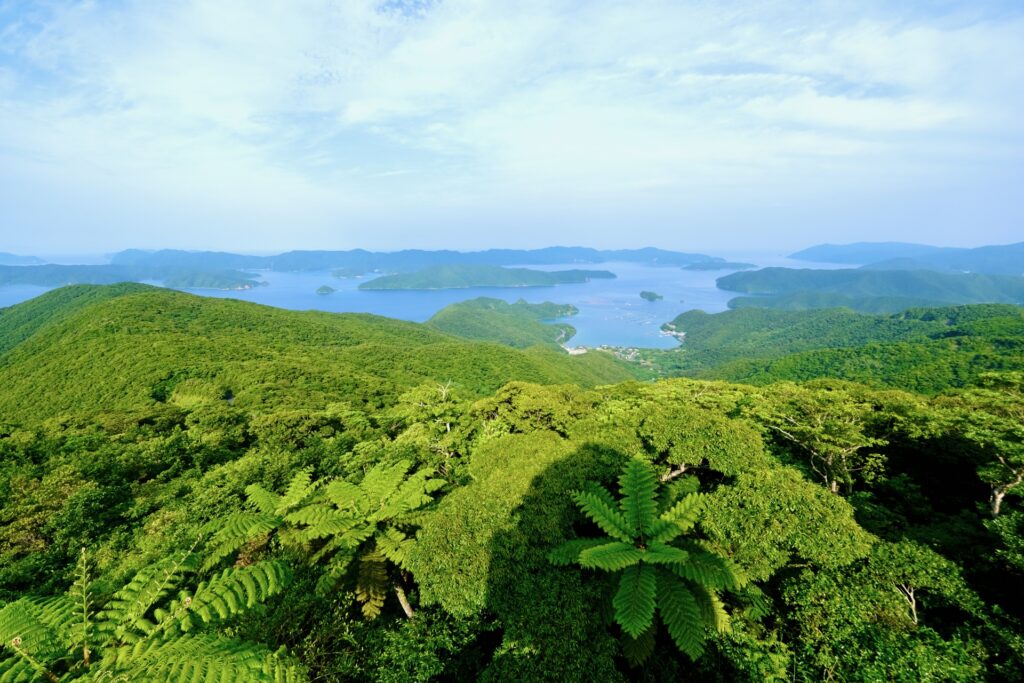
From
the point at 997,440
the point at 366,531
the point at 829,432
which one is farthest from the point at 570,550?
the point at 997,440

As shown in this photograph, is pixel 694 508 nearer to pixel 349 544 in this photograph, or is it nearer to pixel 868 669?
pixel 868 669

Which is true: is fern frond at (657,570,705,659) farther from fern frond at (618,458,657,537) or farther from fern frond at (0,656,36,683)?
fern frond at (0,656,36,683)

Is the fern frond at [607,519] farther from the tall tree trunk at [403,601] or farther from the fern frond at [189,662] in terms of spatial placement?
the fern frond at [189,662]

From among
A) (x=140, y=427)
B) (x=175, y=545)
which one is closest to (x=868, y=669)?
(x=175, y=545)

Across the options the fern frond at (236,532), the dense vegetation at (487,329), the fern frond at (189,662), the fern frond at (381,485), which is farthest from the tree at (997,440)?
the dense vegetation at (487,329)

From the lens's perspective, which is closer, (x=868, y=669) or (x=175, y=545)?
(x=868, y=669)
